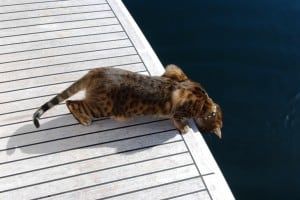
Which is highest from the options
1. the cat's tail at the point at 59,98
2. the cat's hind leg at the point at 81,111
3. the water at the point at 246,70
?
the cat's tail at the point at 59,98

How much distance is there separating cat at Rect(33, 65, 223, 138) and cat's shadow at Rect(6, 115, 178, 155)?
8 centimetres

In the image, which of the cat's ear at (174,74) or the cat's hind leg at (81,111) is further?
the cat's ear at (174,74)

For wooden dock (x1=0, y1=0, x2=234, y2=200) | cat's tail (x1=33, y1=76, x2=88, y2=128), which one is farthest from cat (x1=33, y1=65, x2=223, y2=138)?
wooden dock (x1=0, y1=0, x2=234, y2=200)

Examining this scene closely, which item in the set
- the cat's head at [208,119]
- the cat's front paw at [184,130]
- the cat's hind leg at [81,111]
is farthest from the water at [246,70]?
the cat's hind leg at [81,111]

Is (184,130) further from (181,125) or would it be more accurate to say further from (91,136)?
(91,136)

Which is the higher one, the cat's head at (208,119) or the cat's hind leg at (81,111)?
the cat's hind leg at (81,111)

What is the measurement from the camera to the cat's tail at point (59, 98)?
3.90 m

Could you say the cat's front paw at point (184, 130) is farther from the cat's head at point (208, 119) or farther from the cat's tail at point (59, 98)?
the cat's tail at point (59, 98)

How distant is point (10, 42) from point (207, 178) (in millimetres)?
2477

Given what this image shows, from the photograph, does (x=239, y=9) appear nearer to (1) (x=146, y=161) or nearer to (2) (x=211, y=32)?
(2) (x=211, y=32)

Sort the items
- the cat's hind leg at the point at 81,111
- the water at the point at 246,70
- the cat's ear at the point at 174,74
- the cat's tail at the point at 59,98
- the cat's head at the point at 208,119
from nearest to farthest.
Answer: the cat's tail at the point at 59,98 < the cat's hind leg at the point at 81,111 < the cat's head at the point at 208,119 < the cat's ear at the point at 174,74 < the water at the point at 246,70

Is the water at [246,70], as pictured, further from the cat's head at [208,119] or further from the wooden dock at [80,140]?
the wooden dock at [80,140]

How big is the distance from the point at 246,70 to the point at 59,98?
3.39 metres

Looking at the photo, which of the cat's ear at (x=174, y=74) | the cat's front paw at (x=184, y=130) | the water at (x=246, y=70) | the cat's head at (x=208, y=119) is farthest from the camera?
the water at (x=246, y=70)
